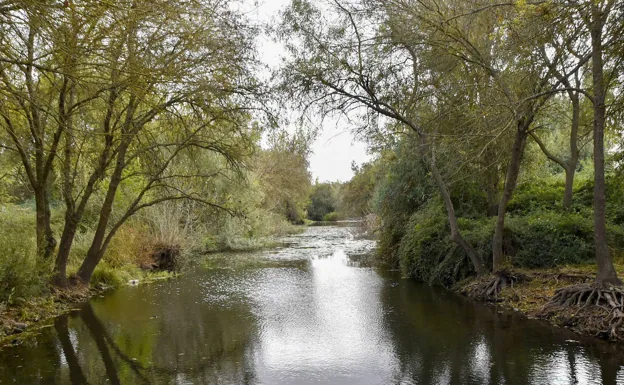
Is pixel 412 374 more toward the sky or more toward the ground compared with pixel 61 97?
more toward the ground

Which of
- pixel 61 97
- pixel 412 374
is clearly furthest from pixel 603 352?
pixel 61 97

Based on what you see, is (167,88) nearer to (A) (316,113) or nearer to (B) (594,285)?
(A) (316,113)

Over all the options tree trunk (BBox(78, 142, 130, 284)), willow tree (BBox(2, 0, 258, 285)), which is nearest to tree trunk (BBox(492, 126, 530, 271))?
willow tree (BBox(2, 0, 258, 285))

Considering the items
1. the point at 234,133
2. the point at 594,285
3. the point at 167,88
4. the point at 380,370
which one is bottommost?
the point at 380,370

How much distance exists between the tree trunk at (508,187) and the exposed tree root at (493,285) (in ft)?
0.79

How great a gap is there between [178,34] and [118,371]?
18.5 ft

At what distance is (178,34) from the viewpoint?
8.65 m

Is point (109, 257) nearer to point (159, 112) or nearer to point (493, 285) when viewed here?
point (159, 112)

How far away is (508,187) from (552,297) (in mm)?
2759

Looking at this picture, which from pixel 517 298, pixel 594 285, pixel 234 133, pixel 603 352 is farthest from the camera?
pixel 234 133

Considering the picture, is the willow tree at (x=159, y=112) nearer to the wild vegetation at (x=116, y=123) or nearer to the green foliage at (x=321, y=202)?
the wild vegetation at (x=116, y=123)

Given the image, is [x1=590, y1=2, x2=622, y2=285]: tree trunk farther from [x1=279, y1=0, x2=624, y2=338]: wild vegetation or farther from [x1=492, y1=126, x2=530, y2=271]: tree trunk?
[x1=492, y1=126, x2=530, y2=271]: tree trunk

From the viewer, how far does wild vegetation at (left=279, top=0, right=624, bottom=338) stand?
816 centimetres

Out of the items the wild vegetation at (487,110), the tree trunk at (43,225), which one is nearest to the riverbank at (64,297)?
the tree trunk at (43,225)
